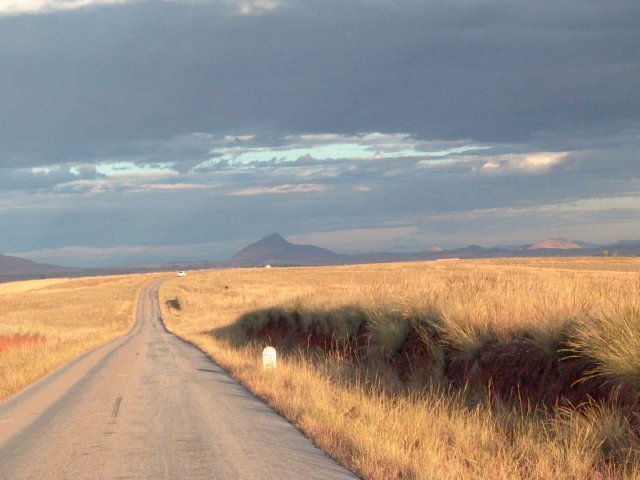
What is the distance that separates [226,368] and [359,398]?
840cm

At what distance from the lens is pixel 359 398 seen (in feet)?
40.0

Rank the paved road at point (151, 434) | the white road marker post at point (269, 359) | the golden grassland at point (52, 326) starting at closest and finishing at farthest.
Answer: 1. the paved road at point (151, 434)
2. the white road marker post at point (269, 359)
3. the golden grassland at point (52, 326)

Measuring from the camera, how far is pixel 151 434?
10281mm

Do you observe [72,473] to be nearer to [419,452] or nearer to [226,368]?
[419,452]

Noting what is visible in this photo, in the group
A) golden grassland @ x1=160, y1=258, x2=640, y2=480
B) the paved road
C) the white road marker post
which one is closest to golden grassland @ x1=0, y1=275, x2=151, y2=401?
the paved road

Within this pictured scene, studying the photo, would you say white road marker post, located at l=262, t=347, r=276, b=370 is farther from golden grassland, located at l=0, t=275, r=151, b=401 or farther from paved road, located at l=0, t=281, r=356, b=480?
golden grassland, located at l=0, t=275, r=151, b=401

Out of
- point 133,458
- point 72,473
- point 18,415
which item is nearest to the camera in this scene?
point 72,473

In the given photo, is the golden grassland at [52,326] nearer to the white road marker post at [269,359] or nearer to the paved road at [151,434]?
the paved road at [151,434]

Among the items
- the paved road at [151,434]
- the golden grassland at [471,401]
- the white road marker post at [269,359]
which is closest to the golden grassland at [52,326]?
the paved road at [151,434]

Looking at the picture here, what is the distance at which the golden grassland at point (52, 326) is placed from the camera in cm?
2409

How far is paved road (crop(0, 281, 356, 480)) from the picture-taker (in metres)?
8.02

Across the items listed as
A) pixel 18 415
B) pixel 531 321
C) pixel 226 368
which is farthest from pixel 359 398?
pixel 226 368

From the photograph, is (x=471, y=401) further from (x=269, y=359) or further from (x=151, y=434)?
(x=269, y=359)

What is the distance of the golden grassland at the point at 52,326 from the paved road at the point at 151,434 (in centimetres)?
329
